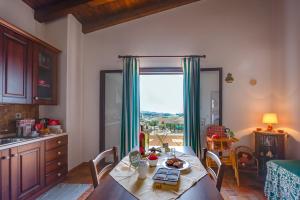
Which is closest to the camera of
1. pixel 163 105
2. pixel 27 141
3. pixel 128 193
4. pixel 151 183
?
pixel 128 193

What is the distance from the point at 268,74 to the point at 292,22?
0.90 metres

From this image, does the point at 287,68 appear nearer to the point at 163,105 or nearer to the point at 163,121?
the point at 163,105

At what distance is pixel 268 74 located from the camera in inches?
144

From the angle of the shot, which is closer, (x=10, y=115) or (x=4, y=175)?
(x=4, y=175)

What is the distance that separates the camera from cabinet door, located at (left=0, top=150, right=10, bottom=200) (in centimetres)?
202

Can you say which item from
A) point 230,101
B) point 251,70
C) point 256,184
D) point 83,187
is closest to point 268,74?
point 251,70

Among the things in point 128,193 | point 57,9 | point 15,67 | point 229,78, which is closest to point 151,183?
point 128,193

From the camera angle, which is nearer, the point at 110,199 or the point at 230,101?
the point at 110,199

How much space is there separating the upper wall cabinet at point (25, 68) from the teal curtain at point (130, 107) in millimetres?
1180

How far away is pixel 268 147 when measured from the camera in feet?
10.6

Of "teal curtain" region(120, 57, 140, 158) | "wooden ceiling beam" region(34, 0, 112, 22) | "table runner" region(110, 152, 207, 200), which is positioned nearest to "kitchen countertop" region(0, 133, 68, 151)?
"teal curtain" region(120, 57, 140, 158)

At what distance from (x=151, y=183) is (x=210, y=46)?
314cm

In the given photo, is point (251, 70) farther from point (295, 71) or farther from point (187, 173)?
point (187, 173)

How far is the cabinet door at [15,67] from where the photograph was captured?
225cm
